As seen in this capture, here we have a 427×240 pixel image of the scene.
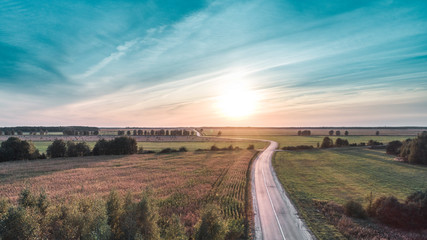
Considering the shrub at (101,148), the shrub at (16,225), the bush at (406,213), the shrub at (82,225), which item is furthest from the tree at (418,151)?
the shrub at (101,148)

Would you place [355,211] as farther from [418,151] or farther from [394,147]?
[394,147]

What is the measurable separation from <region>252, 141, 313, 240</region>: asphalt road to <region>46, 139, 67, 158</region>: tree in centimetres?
7773

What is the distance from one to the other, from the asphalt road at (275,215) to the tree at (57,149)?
77.7 m

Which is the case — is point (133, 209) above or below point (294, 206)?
above

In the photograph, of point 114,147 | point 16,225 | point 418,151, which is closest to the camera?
point 16,225

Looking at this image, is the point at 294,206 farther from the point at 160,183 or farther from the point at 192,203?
the point at 160,183

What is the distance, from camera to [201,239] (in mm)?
17031

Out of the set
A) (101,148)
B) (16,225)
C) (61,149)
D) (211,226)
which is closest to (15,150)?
(61,149)

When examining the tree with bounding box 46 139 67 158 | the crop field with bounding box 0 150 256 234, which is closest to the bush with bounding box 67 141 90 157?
the tree with bounding box 46 139 67 158

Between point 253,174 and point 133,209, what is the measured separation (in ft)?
120

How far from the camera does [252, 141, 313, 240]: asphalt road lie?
832 inches

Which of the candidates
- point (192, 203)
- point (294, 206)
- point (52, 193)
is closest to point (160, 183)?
point (192, 203)

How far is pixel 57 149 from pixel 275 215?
285 ft

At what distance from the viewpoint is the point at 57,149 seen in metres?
78.6
